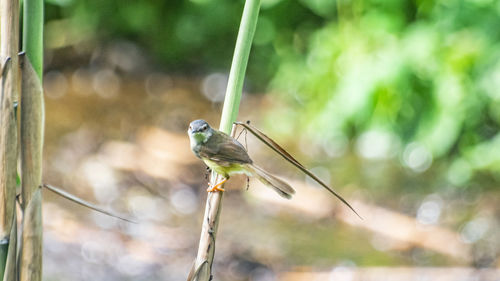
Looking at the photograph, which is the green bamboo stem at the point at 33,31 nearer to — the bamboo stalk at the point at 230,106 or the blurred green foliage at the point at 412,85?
the bamboo stalk at the point at 230,106

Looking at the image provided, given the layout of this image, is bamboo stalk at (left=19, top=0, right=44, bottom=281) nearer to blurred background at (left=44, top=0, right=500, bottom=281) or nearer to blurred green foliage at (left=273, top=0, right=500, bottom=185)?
blurred background at (left=44, top=0, right=500, bottom=281)

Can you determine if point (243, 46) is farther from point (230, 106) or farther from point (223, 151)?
point (223, 151)

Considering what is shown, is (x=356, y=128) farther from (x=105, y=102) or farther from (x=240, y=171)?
(x=240, y=171)

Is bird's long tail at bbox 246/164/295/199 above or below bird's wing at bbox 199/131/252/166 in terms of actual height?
below

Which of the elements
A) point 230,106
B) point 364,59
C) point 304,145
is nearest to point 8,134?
point 230,106

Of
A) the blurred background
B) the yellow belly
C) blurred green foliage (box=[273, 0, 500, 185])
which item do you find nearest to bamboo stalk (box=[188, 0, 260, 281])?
the yellow belly

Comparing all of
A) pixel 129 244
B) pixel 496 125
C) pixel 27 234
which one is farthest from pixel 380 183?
pixel 27 234

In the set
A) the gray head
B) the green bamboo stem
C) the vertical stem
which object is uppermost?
the gray head
